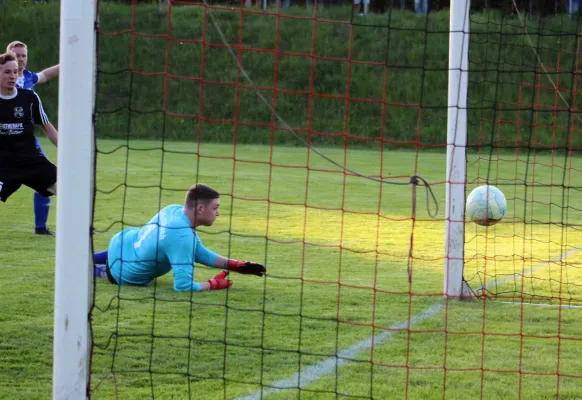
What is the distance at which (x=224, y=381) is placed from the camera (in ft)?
15.4

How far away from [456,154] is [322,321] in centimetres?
159

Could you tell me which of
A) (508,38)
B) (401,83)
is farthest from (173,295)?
(401,83)

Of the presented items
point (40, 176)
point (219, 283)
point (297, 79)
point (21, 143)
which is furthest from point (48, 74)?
point (297, 79)

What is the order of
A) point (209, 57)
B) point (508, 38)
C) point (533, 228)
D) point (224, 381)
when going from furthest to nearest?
point (209, 57) < point (508, 38) < point (533, 228) < point (224, 381)

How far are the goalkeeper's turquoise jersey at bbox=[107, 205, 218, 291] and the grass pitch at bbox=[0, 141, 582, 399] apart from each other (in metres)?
0.13

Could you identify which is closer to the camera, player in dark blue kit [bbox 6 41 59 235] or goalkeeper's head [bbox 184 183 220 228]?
goalkeeper's head [bbox 184 183 220 228]

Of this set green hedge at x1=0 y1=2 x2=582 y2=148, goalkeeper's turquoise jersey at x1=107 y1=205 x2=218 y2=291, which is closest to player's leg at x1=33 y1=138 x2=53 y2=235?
goalkeeper's turquoise jersey at x1=107 y1=205 x2=218 y2=291

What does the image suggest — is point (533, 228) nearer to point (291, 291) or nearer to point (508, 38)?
point (291, 291)

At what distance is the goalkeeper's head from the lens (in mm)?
6812

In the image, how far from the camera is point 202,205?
6.84 meters

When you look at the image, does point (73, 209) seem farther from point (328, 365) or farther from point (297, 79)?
point (297, 79)

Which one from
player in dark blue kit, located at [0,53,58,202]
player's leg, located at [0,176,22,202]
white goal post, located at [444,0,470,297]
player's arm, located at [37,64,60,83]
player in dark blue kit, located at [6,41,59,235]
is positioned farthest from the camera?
player in dark blue kit, located at [6,41,59,235]

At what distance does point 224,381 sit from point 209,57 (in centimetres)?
2154

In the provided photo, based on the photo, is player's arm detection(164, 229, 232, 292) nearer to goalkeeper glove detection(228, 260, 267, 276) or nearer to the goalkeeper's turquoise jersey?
the goalkeeper's turquoise jersey
